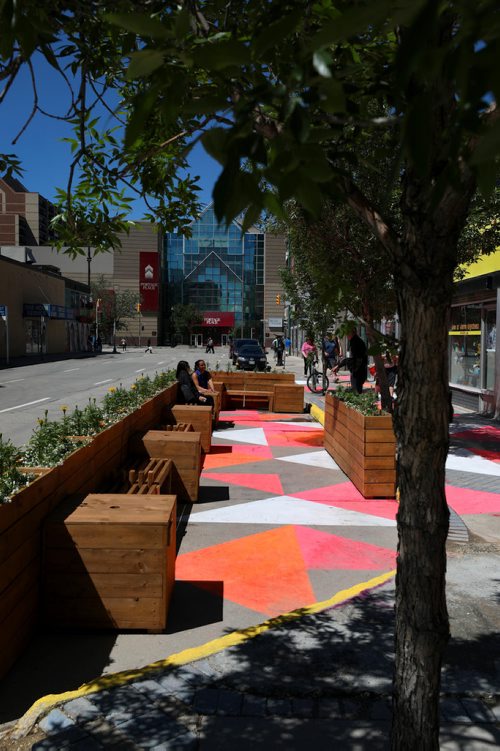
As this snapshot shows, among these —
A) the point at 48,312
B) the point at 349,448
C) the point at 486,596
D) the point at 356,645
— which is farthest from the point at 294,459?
the point at 48,312

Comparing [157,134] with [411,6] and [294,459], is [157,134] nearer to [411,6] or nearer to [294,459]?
[411,6]

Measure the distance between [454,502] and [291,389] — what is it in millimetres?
9392

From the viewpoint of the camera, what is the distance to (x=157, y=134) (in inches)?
211

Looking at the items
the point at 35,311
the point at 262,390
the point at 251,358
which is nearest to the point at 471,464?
the point at 262,390

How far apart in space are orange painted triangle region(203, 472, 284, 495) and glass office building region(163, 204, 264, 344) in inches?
3746

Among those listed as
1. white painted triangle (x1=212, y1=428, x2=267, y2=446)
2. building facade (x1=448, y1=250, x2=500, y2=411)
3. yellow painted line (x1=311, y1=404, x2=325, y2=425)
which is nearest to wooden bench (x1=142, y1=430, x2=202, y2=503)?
white painted triangle (x1=212, y1=428, x2=267, y2=446)

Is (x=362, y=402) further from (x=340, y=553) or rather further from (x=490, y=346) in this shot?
(x=490, y=346)

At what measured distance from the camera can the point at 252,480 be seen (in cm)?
904

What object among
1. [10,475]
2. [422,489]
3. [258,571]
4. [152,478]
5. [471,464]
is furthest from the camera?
[471,464]

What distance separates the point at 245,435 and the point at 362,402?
4.46 meters

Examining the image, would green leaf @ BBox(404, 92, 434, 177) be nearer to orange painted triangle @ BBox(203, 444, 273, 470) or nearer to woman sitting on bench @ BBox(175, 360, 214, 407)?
orange painted triangle @ BBox(203, 444, 273, 470)

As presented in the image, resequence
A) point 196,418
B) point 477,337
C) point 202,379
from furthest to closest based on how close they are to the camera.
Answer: point 477,337 → point 202,379 → point 196,418

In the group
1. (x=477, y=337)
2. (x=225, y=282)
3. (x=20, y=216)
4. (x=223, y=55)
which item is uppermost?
(x=20, y=216)

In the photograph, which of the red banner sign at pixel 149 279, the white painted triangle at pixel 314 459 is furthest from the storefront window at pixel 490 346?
the red banner sign at pixel 149 279
